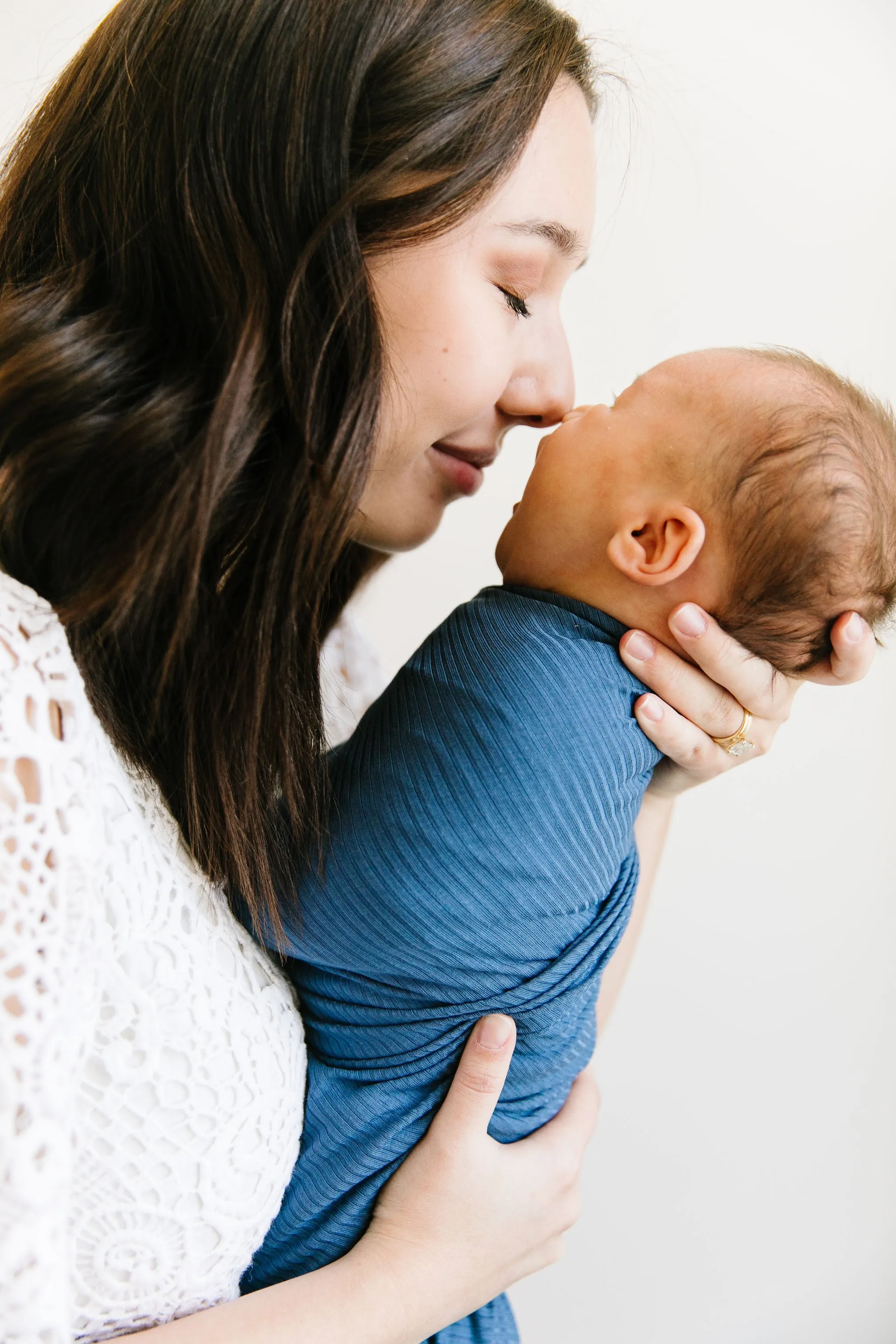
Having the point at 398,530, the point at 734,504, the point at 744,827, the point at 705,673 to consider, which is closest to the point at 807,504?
the point at 734,504

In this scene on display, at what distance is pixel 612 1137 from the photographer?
5.67 feet

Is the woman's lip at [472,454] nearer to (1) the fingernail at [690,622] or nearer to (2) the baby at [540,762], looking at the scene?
(2) the baby at [540,762]

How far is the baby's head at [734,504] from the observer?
0.92 meters

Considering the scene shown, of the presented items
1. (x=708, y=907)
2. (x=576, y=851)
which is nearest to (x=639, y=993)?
(x=708, y=907)

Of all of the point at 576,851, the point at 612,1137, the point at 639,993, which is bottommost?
the point at 612,1137

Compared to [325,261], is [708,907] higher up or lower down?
lower down

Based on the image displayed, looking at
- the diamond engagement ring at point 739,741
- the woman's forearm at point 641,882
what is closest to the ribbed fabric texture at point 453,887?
the diamond engagement ring at point 739,741

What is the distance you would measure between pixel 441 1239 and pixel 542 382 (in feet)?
2.91

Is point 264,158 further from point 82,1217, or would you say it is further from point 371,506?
point 82,1217

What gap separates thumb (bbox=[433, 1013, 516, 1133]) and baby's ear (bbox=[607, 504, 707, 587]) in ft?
1.54

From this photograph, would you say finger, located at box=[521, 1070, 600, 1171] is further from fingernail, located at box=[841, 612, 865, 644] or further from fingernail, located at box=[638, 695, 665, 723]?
fingernail, located at box=[841, 612, 865, 644]

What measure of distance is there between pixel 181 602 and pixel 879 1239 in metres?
1.80

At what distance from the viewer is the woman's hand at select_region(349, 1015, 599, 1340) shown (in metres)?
0.90

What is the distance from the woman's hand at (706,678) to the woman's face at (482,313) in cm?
29
